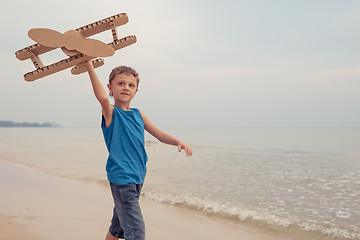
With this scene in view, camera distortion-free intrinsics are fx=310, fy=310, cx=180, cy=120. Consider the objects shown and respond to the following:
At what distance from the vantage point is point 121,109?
235cm

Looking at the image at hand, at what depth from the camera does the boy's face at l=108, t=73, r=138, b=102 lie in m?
2.29

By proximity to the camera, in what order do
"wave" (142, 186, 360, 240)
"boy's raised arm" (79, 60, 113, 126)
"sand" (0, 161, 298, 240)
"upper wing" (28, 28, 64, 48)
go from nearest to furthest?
"upper wing" (28, 28, 64, 48)
"boy's raised arm" (79, 60, 113, 126)
"sand" (0, 161, 298, 240)
"wave" (142, 186, 360, 240)

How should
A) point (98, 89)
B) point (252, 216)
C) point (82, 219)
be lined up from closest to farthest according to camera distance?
point (98, 89), point (82, 219), point (252, 216)

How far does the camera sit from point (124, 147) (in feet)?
7.23

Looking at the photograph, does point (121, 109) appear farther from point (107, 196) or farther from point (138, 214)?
point (107, 196)

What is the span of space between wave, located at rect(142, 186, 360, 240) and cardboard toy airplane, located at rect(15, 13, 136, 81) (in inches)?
129

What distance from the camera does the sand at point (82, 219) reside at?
343 centimetres

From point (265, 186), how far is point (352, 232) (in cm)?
297

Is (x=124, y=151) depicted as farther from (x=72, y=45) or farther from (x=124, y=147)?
(x=72, y=45)

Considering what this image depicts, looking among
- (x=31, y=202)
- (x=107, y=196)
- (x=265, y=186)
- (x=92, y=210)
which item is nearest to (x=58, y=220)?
(x=92, y=210)

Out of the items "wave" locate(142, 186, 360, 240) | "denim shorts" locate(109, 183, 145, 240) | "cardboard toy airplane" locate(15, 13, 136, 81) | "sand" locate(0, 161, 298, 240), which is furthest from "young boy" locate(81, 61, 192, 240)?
"wave" locate(142, 186, 360, 240)

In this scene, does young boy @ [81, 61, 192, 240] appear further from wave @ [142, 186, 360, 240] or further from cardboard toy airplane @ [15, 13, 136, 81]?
wave @ [142, 186, 360, 240]

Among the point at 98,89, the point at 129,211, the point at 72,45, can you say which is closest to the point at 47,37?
the point at 72,45

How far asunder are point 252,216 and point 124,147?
9.87 feet
